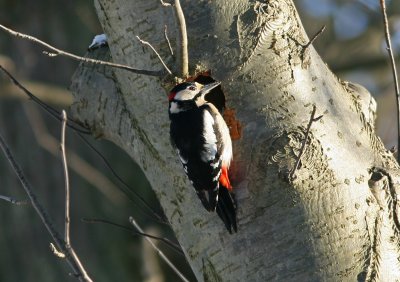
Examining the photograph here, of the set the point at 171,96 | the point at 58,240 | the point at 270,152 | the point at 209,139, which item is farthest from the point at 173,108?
the point at 58,240

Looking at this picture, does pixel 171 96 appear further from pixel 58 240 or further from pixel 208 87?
pixel 58 240

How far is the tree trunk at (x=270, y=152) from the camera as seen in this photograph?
3.63 meters

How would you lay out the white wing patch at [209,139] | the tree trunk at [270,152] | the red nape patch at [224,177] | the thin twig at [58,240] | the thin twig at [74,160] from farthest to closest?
1. the thin twig at [74,160]
2. the white wing patch at [209,139]
3. the red nape patch at [224,177]
4. the tree trunk at [270,152]
5. the thin twig at [58,240]

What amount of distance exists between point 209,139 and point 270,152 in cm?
57

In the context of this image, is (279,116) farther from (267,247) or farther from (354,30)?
(354,30)

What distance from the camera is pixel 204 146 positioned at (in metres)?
4.28

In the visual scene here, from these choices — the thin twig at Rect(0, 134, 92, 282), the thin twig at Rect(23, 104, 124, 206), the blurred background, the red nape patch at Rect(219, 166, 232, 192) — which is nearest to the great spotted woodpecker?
the red nape patch at Rect(219, 166, 232, 192)

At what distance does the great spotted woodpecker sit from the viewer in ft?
12.3

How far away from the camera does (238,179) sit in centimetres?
388

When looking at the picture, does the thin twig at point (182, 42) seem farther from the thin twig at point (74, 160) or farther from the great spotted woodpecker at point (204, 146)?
the thin twig at point (74, 160)

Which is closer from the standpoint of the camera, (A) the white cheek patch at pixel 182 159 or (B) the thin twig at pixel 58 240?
(B) the thin twig at pixel 58 240

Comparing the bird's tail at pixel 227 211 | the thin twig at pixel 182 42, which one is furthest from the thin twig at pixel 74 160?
the bird's tail at pixel 227 211

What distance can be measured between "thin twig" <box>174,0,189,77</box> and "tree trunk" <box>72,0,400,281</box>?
0.42 feet

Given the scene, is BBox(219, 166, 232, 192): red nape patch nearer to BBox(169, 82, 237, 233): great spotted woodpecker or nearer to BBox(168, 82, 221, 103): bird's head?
→ BBox(169, 82, 237, 233): great spotted woodpecker
